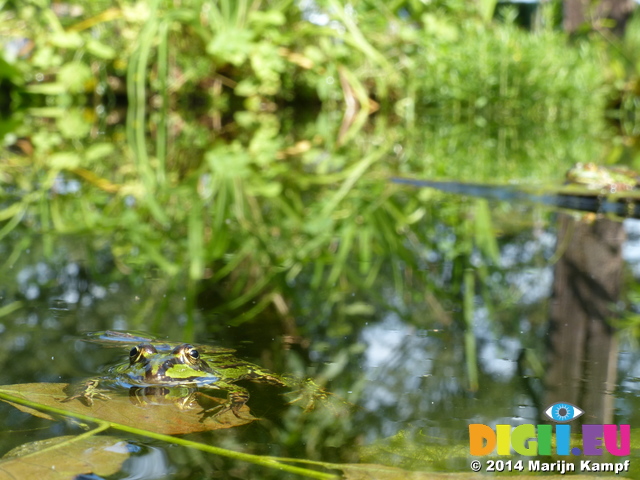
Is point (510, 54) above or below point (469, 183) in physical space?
above

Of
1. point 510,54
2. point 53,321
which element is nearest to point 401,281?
point 53,321

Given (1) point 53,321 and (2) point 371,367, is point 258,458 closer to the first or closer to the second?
(2) point 371,367

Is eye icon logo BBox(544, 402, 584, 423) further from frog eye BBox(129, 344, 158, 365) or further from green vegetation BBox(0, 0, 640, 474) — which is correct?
frog eye BBox(129, 344, 158, 365)

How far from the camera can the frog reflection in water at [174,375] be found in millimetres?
994

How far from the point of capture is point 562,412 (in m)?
0.93

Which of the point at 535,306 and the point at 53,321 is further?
the point at 535,306

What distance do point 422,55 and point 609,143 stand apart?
2426 mm

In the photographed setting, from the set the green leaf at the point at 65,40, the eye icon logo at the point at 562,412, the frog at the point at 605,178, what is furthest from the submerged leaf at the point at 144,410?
the green leaf at the point at 65,40

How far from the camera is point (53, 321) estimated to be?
132cm

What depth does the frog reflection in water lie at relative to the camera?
0.99 meters

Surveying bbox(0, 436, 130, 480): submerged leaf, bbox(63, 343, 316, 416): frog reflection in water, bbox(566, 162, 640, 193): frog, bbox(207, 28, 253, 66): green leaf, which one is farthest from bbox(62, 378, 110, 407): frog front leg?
bbox(207, 28, 253, 66): green leaf

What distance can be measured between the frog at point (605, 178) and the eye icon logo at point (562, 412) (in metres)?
1.86

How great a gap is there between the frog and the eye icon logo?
1862mm

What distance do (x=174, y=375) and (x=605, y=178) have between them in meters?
2.14
